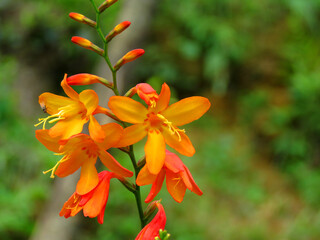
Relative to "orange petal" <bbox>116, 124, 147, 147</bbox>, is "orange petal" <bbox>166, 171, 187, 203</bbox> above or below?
below

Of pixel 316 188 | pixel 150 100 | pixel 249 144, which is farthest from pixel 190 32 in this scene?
pixel 150 100

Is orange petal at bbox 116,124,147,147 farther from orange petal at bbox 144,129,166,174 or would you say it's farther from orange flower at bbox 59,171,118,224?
orange flower at bbox 59,171,118,224

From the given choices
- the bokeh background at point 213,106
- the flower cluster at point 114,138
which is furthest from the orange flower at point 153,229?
the bokeh background at point 213,106

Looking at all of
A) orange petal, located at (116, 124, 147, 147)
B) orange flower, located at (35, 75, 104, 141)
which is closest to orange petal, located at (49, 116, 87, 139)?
orange flower, located at (35, 75, 104, 141)

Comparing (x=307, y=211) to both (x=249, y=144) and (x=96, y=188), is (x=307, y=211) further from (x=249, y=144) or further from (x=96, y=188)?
(x=96, y=188)

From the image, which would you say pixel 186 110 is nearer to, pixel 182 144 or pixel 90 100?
pixel 182 144
